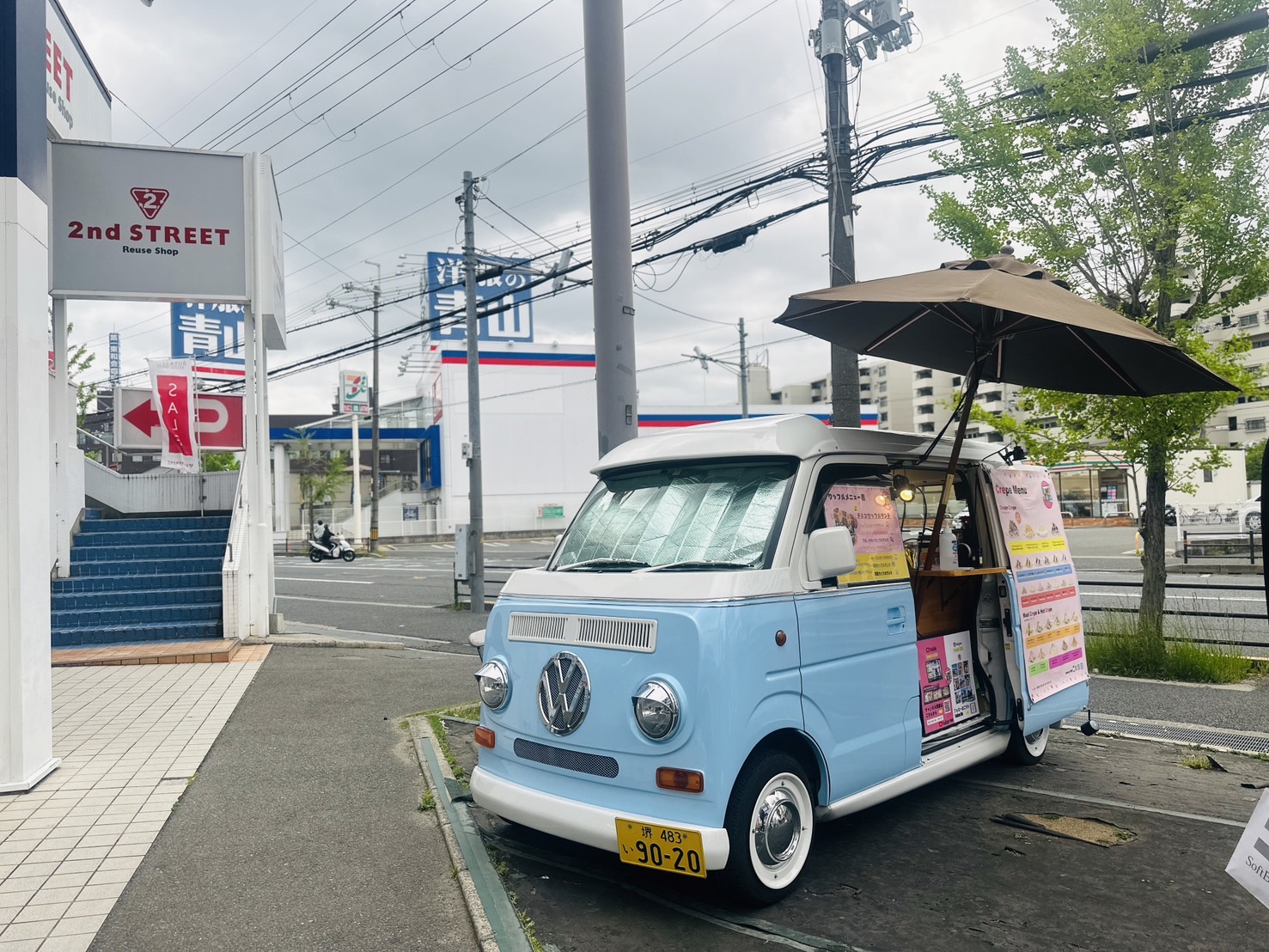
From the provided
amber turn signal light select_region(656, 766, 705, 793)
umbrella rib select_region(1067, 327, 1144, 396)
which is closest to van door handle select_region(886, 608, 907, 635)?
amber turn signal light select_region(656, 766, 705, 793)

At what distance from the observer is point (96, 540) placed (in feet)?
40.9

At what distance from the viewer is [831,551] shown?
435cm

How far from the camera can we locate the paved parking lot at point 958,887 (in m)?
3.85

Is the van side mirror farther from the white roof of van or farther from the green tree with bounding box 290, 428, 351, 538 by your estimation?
the green tree with bounding box 290, 428, 351, 538

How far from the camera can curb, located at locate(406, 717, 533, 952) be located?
12.3 feet

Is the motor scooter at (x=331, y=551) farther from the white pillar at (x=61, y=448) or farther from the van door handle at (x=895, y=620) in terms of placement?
the van door handle at (x=895, y=620)

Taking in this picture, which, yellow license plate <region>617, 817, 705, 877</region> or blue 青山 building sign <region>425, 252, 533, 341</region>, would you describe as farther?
blue 青山 building sign <region>425, 252, 533, 341</region>

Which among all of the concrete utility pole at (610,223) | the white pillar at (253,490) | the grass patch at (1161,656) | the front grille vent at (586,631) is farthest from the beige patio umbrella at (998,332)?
the white pillar at (253,490)

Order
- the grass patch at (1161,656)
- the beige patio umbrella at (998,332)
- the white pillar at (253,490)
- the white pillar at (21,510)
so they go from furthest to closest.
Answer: the white pillar at (253,490)
the grass patch at (1161,656)
the white pillar at (21,510)
the beige patio umbrella at (998,332)

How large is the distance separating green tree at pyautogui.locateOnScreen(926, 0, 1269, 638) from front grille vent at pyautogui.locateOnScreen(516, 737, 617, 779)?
684 centimetres

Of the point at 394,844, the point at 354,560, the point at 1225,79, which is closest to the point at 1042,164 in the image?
the point at 1225,79

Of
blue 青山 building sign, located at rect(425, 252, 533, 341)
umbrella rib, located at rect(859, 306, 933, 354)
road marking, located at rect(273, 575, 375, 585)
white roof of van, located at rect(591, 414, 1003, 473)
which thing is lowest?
road marking, located at rect(273, 575, 375, 585)

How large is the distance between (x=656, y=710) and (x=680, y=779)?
30cm

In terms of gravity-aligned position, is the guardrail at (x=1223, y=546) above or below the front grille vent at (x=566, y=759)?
below
